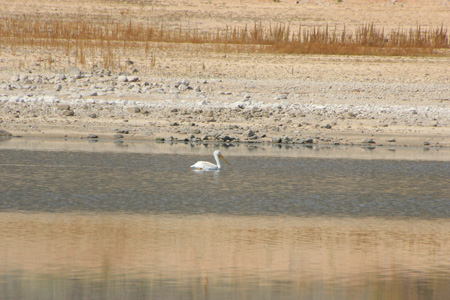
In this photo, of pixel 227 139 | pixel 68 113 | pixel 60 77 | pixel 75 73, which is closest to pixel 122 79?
pixel 75 73

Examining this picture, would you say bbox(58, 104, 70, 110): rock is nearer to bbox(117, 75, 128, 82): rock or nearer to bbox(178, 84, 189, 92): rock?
bbox(117, 75, 128, 82): rock

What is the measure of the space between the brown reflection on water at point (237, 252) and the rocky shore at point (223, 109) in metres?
6.64

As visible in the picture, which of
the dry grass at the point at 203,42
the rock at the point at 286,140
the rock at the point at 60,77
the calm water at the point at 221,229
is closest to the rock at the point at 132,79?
the rock at the point at 60,77

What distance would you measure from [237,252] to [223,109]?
9.80 metres

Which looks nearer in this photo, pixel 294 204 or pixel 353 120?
pixel 294 204

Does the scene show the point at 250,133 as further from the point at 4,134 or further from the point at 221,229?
the point at 221,229

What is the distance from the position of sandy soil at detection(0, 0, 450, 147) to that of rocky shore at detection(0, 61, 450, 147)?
0.9 inches

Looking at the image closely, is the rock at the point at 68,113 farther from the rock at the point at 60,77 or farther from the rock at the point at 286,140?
the rock at the point at 286,140

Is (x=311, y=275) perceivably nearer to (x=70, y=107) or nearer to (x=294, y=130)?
(x=294, y=130)

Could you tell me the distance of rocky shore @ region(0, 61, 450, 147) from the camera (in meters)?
14.6

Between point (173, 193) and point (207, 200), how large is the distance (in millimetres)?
593

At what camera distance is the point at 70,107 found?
1593 cm

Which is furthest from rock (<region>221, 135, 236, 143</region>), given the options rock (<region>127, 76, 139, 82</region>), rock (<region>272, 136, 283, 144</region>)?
rock (<region>127, 76, 139, 82</region>)

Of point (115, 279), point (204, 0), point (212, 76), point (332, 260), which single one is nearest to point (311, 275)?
point (332, 260)
